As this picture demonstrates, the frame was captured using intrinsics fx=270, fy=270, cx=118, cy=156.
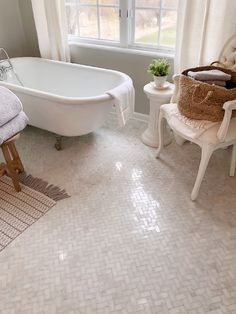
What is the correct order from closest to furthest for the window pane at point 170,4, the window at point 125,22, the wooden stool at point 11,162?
the wooden stool at point 11,162
the window pane at point 170,4
the window at point 125,22

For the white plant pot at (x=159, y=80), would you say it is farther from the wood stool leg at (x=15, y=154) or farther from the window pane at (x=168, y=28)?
the wood stool leg at (x=15, y=154)

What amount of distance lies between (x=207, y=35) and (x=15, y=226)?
1870 mm

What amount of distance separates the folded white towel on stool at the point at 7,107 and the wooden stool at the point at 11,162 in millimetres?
156

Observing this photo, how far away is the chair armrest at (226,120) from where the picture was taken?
5.00 feet

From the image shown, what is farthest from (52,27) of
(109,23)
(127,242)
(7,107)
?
(127,242)

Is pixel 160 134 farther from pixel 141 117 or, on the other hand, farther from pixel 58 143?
pixel 58 143

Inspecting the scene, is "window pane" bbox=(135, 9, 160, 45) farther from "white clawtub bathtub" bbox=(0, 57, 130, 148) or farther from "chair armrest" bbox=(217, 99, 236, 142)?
"chair armrest" bbox=(217, 99, 236, 142)

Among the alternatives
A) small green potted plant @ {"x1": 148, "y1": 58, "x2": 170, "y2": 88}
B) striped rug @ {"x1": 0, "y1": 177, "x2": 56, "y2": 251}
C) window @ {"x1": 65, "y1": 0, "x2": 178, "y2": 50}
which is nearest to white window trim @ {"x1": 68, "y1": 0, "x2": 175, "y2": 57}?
window @ {"x1": 65, "y1": 0, "x2": 178, "y2": 50}

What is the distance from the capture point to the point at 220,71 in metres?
1.78

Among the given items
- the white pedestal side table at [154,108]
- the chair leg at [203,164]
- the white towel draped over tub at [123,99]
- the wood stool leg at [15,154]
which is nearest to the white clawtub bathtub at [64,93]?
the white towel draped over tub at [123,99]

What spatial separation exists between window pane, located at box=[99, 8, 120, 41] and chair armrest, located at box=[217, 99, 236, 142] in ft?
4.89

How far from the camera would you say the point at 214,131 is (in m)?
1.65

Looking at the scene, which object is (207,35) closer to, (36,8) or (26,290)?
(36,8)

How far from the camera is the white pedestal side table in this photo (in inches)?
83.0
